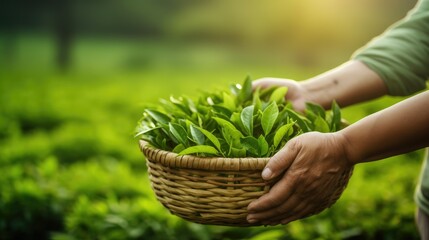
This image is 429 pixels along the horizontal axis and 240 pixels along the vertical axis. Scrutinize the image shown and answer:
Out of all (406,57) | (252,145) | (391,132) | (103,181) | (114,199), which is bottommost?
(391,132)

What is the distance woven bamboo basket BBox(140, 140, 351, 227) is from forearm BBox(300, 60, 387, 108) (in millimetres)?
700

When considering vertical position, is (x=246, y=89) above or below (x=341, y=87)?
above

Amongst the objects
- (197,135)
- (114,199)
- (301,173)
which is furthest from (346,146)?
(114,199)

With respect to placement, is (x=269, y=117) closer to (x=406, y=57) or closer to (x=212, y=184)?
(x=212, y=184)

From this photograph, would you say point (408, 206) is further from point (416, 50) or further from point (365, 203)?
point (416, 50)

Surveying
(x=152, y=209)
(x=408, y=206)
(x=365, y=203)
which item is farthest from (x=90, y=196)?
(x=408, y=206)

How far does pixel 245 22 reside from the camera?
94.3 ft

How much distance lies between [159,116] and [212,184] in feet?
1.41

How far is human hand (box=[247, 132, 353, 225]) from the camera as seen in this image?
168 cm

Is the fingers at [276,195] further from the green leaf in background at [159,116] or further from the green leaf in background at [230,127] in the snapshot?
the green leaf in background at [159,116]

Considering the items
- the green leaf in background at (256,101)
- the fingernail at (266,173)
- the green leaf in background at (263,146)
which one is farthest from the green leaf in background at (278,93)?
the fingernail at (266,173)

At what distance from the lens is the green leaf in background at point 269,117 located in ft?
6.06

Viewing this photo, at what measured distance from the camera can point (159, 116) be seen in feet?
6.60

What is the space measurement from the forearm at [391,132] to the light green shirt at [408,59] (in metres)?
0.53
